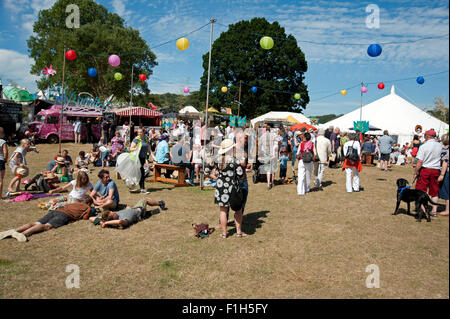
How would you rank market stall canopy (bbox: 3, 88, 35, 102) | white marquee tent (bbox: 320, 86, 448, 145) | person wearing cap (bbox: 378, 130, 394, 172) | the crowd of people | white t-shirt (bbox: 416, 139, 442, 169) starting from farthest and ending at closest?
1. white marquee tent (bbox: 320, 86, 448, 145)
2. market stall canopy (bbox: 3, 88, 35, 102)
3. person wearing cap (bbox: 378, 130, 394, 172)
4. white t-shirt (bbox: 416, 139, 442, 169)
5. the crowd of people

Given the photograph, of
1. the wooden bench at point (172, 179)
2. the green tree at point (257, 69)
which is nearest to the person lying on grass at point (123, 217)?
the wooden bench at point (172, 179)

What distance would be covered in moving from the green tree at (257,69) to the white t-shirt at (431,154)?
107 ft

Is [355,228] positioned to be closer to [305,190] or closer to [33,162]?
[305,190]

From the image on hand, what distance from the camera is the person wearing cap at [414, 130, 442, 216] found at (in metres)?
6.11

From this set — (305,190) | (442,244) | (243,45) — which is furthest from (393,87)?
(442,244)

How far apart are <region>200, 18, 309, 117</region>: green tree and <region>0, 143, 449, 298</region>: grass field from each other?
3277 centimetres

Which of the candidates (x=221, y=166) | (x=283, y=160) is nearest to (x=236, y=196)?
(x=221, y=166)

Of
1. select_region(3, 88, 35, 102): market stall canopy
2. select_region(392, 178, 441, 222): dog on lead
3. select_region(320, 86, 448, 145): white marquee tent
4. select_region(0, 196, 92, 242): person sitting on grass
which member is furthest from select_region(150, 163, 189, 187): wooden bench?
select_region(320, 86, 448, 145): white marquee tent

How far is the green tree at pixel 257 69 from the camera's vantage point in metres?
38.7

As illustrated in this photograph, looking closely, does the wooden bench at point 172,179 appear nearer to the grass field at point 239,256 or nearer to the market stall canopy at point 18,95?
the grass field at point 239,256

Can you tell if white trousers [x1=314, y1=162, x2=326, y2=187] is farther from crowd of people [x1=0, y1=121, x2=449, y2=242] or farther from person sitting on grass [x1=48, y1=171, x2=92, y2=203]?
person sitting on grass [x1=48, y1=171, x2=92, y2=203]

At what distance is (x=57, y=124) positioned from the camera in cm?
2109

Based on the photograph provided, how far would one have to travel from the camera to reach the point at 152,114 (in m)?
30.1

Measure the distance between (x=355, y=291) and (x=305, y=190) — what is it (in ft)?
19.7
